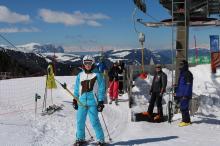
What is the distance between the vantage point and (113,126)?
1296 cm

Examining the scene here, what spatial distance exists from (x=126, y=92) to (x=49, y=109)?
5.68 m

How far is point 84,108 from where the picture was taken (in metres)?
9.10

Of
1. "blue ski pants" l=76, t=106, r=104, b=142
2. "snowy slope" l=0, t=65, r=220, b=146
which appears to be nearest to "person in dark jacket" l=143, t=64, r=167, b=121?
"snowy slope" l=0, t=65, r=220, b=146

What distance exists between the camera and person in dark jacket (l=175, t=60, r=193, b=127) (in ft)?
39.5

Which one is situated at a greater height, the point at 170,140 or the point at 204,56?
the point at 204,56

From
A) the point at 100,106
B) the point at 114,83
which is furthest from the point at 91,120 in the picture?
the point at 114,83

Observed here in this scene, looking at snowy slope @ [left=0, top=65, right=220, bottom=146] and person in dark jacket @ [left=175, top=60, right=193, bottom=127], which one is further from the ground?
person in dark jacket @ [left=175, top=60, right=193, bottom=127]

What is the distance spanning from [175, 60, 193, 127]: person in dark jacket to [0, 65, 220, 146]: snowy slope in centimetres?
34

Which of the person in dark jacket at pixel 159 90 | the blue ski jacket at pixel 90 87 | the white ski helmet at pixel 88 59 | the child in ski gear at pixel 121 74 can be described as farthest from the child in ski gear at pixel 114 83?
the white ski helmet at pixel 88 59

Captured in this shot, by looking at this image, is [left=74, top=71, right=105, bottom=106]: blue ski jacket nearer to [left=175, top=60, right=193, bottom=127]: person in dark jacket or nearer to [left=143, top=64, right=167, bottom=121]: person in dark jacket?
[left=175, top=60, right=193, bottom=127]: person in dark jacket

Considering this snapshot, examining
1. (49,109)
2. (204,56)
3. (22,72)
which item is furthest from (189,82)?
(22,72)

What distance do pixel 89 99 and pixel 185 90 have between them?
3913mm

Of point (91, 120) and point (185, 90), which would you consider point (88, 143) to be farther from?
point (185, 90)

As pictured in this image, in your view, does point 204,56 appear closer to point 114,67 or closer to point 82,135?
point 114,67
